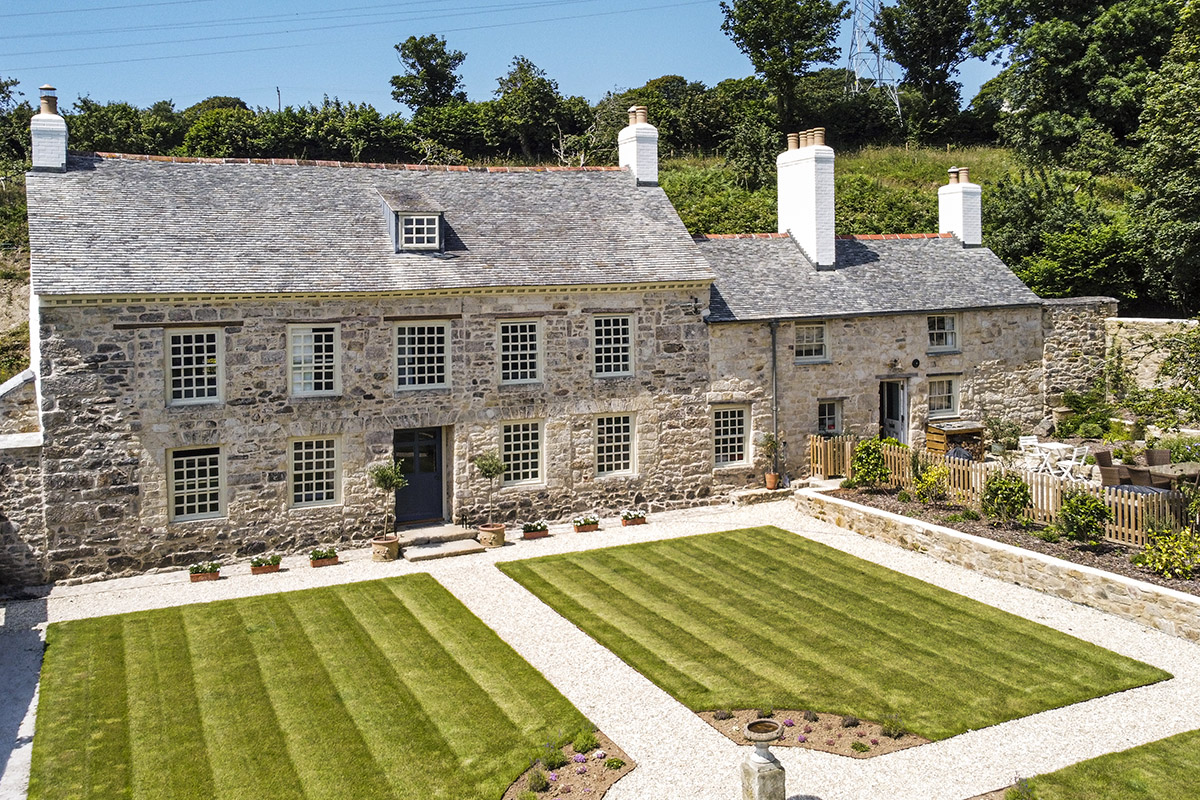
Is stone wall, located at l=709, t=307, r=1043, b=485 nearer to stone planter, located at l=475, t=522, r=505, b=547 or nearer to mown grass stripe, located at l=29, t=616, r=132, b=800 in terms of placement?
stone planter, located at l=475, t=522, r=505, b=547

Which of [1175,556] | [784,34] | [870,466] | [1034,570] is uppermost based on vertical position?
[784,34]

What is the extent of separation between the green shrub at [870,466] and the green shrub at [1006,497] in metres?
3.40

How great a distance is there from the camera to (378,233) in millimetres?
22688

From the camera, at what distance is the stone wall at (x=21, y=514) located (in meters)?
18.6

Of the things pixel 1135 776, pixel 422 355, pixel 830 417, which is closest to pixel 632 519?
pixel 422 355

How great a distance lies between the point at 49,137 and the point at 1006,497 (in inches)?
843

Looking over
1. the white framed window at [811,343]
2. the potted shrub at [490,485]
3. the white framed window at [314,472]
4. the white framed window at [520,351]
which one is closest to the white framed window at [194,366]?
the white framed window at [314,472]

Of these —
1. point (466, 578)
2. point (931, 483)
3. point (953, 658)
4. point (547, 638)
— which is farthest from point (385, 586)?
point (931, 483)

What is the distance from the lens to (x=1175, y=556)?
16016 mm

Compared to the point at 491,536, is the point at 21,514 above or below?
above

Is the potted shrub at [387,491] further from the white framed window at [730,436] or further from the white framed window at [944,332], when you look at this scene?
the white framed window at [944,332]

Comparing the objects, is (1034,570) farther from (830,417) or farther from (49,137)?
(49,137)

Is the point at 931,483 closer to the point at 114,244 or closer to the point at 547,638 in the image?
the point at 547,638

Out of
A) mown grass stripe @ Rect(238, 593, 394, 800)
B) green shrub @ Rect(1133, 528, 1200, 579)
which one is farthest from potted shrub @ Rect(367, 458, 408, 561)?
green shrub @ Rect(1133, 528, 1200, 579)
